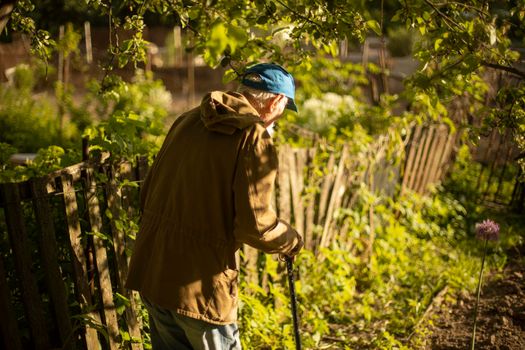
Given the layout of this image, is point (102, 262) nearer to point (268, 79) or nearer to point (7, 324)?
point (7, 324)

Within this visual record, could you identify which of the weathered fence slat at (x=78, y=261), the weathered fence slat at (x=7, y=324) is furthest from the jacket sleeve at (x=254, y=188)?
the weathered fence slat at (x=7, y=324)

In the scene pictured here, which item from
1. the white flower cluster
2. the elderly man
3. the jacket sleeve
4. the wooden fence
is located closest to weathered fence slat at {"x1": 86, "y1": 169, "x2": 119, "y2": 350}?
the wooden fence

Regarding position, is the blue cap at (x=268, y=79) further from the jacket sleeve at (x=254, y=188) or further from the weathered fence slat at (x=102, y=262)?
the weathered fence slat at (x=102, y=262)

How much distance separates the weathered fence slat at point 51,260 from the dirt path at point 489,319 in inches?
89.3

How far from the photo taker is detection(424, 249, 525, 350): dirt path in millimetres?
3537

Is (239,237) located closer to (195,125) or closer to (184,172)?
(184,172)

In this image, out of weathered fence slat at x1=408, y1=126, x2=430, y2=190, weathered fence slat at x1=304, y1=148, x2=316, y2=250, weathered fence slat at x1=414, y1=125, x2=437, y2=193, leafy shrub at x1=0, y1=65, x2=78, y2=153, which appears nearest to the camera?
weathered fence slat at x1=304, y1=148, x2=316, y2=250

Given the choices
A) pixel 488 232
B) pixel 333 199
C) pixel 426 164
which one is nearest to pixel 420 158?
pixel 426 164

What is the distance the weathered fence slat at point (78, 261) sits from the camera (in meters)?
2.57

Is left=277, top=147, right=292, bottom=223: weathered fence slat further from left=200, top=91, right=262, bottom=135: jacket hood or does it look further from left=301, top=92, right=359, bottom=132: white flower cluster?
left=301, top=92, right=359, bottom=132: white flower cluster

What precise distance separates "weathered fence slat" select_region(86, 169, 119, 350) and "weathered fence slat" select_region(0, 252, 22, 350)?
43cm

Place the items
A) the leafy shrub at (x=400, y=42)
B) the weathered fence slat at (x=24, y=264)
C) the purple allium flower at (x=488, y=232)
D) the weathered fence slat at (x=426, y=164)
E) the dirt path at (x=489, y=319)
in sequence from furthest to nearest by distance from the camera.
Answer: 1. the leafy shrub at (x=400, y=42)
2. the weathered fence slat at (x=426, y=164)
3. the dirt path at (x=489, y=319)
4. the purple allium flower at (x=488, y=232)
5. the weathered fence slat at (x=24, y=264)

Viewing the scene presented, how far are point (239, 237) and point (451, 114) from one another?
4.95 m

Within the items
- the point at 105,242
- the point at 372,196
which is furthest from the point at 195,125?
the point at 372,196
